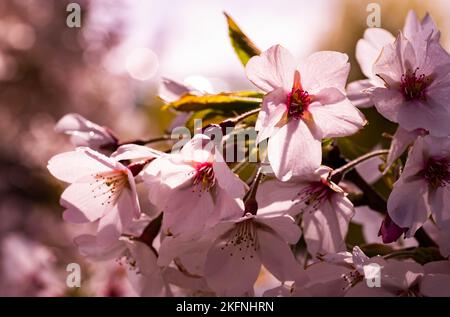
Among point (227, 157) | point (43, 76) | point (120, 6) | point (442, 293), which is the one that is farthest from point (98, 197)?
point (43, 76)

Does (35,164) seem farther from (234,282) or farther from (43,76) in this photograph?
(234,282)

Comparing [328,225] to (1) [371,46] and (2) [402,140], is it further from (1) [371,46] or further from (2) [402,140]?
(1) [371,46]

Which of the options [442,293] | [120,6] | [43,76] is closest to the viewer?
[442,293]

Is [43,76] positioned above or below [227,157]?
below

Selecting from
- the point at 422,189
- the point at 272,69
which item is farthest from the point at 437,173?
the point at 272,69

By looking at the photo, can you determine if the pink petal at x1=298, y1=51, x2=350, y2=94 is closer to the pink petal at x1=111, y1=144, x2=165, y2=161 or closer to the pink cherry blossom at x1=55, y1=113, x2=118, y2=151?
the pink petal at x1=111, y1=144, x2=165, y2=161

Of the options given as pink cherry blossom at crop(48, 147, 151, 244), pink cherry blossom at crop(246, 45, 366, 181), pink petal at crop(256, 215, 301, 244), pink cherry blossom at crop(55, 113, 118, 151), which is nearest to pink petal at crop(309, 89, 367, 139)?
pink cherry blossom at crop(246, 45, 366, 181)
